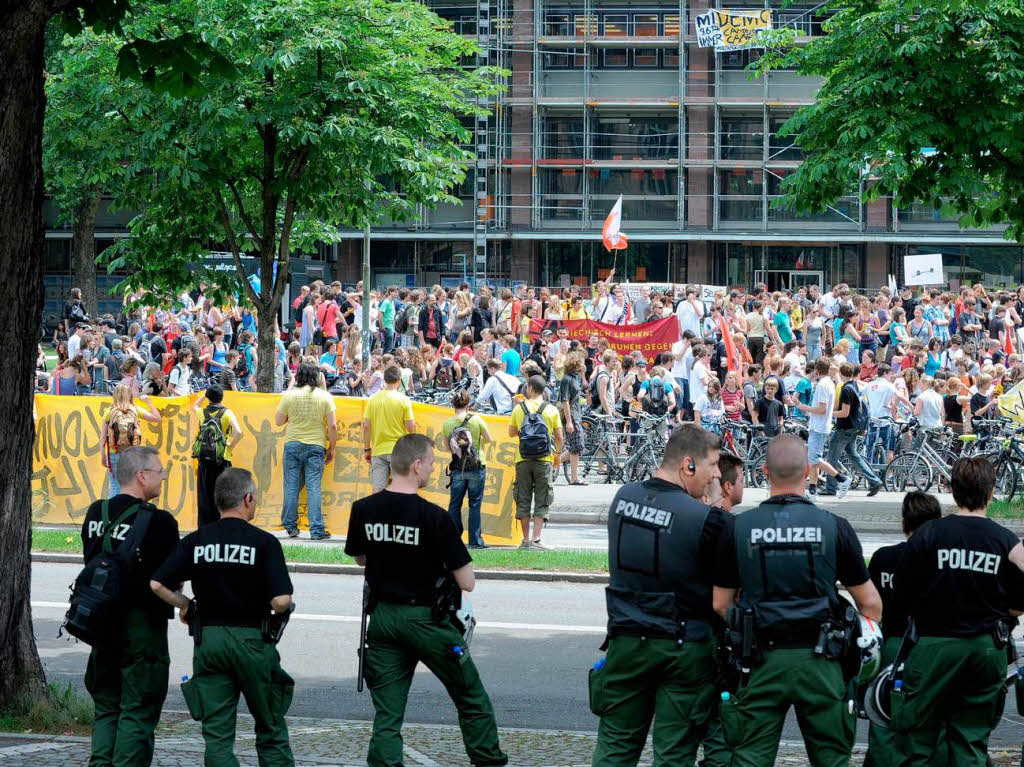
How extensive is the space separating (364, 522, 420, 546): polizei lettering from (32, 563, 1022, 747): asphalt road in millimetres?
2293

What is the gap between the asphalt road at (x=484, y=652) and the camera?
346 inches

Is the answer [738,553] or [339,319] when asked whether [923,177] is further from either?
[339,319]

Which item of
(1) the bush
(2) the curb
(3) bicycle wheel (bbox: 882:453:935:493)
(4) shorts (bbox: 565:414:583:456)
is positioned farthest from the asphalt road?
(3) bicycle wheel (bbox: 882:453:935:493)

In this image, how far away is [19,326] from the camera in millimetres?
7852

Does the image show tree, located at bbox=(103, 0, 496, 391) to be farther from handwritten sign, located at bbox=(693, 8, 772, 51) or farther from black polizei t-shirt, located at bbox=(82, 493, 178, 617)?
handwritten sign, located at bbox=(693, 8, 772, 51)

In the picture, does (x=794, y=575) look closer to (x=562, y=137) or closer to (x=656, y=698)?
(x=656, y=698)

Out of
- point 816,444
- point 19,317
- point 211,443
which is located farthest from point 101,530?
point 816,444

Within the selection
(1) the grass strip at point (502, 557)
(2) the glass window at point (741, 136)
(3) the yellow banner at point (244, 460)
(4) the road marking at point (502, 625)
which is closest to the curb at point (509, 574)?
(1) the grass strip at point (502, 557)

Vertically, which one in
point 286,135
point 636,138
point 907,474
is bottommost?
point 907,474

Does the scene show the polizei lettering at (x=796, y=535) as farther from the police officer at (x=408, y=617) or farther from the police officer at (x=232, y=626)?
the police officer at (x=232, y=626)

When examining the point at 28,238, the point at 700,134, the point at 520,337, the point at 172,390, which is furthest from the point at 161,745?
the point at 700,134

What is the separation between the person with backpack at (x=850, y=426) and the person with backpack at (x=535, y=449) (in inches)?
204

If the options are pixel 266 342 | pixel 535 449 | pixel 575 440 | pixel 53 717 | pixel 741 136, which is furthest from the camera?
pixel 741 136

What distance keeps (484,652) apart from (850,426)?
9.42 metres
